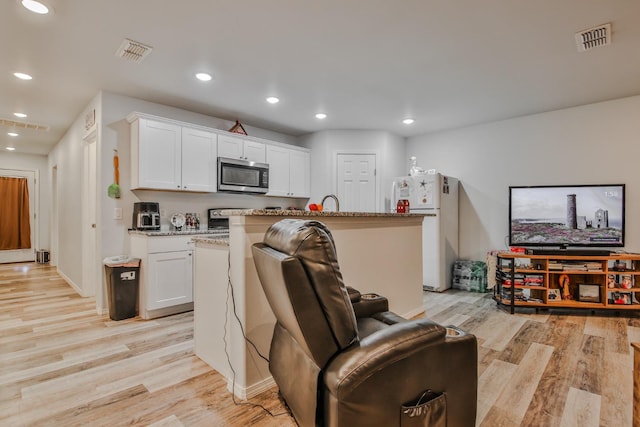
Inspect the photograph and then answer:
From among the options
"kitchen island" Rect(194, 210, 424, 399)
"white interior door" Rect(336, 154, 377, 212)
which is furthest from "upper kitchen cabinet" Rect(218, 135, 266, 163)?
"kitchen island" Rect(194, 210, 424, 399)

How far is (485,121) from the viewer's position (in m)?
4.91

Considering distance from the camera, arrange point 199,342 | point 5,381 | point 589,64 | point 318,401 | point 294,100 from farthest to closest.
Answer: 1. point 294,100
2. point 589,64
3. point 199,342
4. point 5,381
5. point 318,401

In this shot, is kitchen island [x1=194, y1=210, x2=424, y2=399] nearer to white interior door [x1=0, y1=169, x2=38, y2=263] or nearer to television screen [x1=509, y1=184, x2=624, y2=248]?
television screen [x1=509, y1=184, x2=624, y2=248]

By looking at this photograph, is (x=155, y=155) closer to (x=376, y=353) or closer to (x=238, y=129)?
(x=238, y=129)

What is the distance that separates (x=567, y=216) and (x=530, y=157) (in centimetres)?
101

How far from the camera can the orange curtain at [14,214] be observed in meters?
7.18

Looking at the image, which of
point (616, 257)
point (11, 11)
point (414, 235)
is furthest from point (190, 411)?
point (616, 257)

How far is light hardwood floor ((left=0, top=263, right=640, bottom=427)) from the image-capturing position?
1.79 metres

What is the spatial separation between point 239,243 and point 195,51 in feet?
6.20

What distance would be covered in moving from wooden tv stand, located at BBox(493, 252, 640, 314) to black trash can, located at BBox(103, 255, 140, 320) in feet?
13.4

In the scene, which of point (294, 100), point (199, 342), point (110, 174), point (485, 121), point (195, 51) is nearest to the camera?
point (199, 342)

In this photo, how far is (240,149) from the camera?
181 inches

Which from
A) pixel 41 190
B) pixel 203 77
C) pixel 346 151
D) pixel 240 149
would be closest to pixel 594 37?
pixel 346 151

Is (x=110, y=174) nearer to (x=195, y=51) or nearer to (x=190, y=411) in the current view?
(x=195, y=51)
